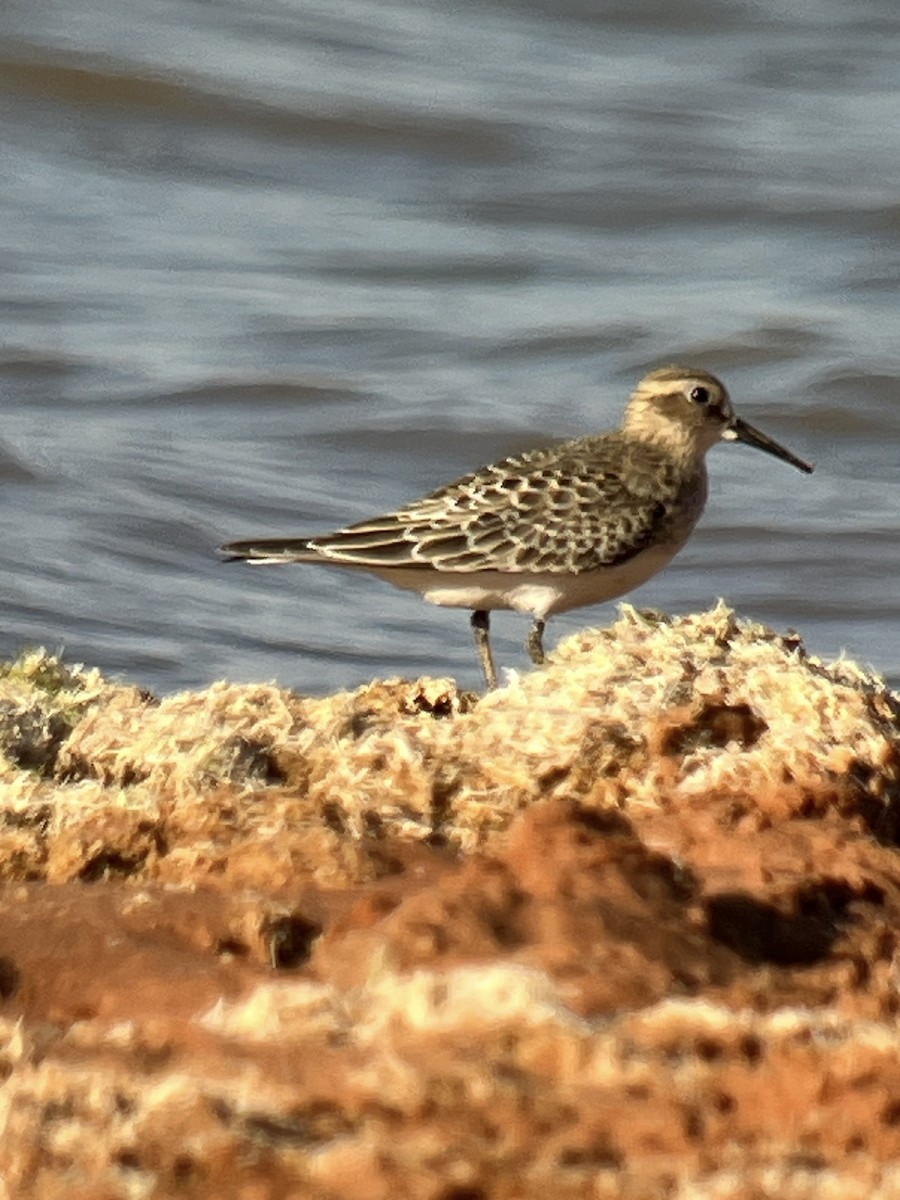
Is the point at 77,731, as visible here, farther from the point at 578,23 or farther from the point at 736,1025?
the point at 578,23

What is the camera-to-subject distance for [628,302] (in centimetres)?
1522

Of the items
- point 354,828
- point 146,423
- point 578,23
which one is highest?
point 354,828

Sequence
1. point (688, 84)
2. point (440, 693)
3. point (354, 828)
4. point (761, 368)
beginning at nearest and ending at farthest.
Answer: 1. point (354, 828)
2. point (440, 693)
3. point (761, 368)
4. point (688, 84)

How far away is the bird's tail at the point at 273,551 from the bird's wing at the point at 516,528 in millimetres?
39

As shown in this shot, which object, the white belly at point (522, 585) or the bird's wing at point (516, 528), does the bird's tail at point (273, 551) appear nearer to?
the bird's wing at point (516, 528)

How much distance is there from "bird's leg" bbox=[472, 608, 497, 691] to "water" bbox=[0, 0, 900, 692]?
1.00m

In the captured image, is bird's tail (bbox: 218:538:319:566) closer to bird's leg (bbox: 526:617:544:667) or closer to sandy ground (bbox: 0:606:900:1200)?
bird's leg (bbox: 526:617:544:667)

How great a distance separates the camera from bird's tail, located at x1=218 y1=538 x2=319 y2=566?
8.18m

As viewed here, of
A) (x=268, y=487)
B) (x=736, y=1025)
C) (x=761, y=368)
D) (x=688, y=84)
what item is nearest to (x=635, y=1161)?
(x=736, y=1025)

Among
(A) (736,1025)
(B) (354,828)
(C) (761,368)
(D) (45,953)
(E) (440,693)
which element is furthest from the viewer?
(C) (761,368)

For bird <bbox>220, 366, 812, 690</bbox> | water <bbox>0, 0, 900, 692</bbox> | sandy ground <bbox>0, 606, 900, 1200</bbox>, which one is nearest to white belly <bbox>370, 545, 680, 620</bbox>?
bird <bbox>220, 366, 812, 690</bbox>

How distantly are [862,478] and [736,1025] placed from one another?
34.3ft

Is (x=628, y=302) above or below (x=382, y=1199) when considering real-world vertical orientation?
below

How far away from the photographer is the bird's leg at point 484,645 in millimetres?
7410
